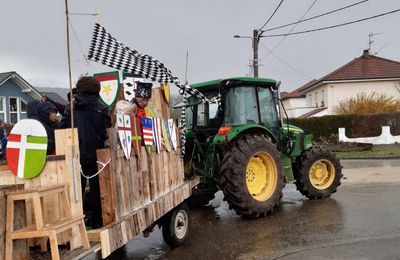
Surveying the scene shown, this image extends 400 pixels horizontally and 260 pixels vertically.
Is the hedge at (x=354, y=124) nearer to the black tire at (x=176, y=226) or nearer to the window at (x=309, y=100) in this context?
the window at (x=309, y=100)

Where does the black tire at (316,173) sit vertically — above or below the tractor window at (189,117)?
below

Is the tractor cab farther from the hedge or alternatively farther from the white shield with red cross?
the hedge

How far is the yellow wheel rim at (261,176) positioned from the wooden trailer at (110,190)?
2.45 m

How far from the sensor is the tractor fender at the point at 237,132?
7484 millimetres

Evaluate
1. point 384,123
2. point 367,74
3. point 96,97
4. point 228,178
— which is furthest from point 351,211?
point 367,74

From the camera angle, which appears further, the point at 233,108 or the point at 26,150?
the point at 233,108

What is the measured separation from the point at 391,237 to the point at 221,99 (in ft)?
11.4

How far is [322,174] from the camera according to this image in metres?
9.47

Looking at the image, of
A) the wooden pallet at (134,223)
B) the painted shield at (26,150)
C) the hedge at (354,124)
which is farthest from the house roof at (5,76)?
the painted shield at (26,150)

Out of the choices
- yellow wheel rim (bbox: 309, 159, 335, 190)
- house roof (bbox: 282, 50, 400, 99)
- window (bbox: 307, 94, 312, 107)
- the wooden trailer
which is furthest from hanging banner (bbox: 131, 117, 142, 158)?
window (bbox: 307, 94, 312, 107)

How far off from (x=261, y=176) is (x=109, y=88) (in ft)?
11.8

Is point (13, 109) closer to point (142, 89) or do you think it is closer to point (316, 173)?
point (316, 173)

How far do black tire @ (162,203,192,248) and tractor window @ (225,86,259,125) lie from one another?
2188 mm

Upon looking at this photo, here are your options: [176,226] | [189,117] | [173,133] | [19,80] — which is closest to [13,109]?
[19,80]
